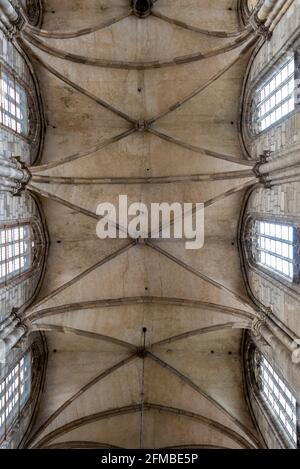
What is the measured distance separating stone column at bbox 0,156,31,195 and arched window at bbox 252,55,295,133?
822cm

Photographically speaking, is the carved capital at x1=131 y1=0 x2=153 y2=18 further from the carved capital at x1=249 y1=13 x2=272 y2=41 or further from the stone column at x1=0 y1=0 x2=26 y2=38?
the stone column at x1=0 y1=0 x2=26 y2=38

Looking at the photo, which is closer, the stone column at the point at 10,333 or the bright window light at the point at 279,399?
the stone column at the point at 10,333

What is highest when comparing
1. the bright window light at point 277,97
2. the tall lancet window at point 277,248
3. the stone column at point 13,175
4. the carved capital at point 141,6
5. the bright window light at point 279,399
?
the carved capital at point 141,6

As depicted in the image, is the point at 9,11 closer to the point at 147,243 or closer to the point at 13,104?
the point at 13,104

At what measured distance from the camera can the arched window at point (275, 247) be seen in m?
13.0

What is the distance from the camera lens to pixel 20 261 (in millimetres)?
16125

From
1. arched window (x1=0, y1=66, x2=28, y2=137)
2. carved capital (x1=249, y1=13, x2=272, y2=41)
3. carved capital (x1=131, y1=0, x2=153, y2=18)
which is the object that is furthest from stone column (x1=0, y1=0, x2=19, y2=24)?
carved capital (x1=249, y1=13, x2=272, y2=41)

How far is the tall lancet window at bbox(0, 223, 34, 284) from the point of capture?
14.4 meters

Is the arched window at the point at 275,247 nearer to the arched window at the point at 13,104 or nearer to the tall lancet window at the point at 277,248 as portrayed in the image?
the tall lancet window at the point at 277,248

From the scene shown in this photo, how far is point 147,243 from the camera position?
1836cm

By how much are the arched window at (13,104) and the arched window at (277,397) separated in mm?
11672

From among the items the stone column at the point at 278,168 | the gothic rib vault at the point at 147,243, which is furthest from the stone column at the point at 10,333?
the stone column at the point at 278,168

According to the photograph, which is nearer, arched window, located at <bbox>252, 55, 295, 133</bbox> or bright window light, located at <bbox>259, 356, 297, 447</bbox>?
arched window, located at <bbox>252, 55, 295, 133</bbox>
